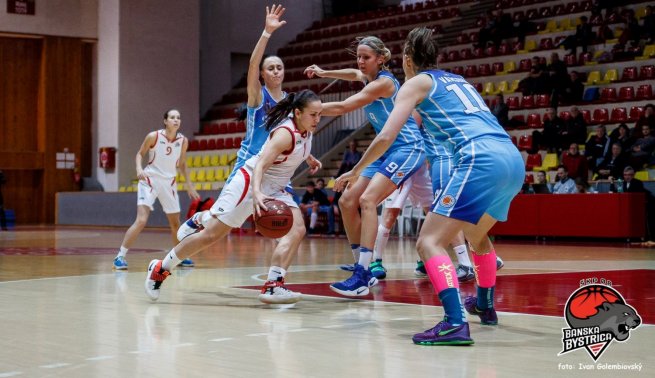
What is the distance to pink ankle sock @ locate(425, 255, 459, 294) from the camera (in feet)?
15.8

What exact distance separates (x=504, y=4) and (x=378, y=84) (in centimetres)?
1801

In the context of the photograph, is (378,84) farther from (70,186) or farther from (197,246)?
(70,186)

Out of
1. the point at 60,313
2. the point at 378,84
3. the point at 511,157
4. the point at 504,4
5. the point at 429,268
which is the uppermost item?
the point at 504,4

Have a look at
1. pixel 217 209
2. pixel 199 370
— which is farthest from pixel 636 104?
pixel 199 370

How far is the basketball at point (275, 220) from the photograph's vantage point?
612 centimetres

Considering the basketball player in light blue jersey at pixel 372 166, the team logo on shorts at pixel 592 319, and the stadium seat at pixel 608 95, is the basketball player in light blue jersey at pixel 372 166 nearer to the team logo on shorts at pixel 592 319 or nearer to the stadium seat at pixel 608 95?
the team logo on shorts at pixel 592 319

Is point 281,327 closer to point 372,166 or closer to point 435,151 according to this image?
point 435,151

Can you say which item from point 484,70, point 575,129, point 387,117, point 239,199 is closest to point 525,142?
point 575,129

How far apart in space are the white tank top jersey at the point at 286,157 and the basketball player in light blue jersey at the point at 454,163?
1189mm

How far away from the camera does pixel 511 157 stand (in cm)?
495

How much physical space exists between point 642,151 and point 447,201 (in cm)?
1159

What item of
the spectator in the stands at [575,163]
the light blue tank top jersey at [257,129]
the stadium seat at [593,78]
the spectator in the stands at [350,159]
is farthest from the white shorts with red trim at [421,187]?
the stadium seat at [593,78]

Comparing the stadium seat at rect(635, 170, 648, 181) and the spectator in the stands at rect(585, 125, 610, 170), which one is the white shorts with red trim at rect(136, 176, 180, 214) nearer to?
the spectator in the stands at rect(585, 125, 610, 170)

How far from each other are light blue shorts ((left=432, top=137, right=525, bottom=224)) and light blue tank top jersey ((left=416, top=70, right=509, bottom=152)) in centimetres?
8
